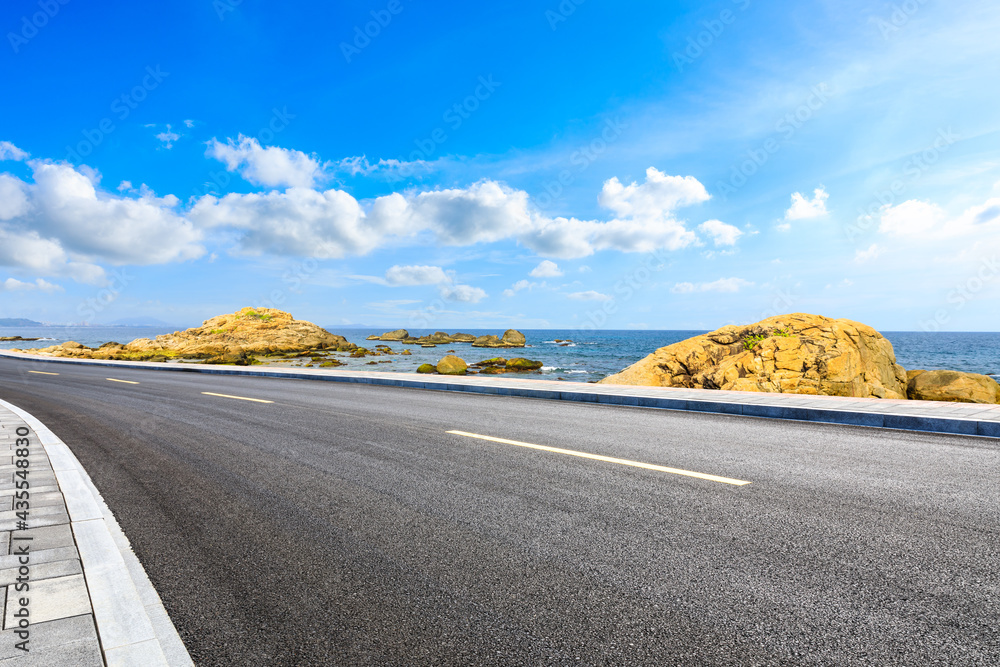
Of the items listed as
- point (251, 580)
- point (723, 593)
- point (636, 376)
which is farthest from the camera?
point (636, 376)

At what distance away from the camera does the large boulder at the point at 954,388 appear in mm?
16016

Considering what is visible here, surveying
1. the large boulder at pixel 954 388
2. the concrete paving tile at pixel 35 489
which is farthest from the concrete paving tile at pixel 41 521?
the large boulder at pixel 954 388

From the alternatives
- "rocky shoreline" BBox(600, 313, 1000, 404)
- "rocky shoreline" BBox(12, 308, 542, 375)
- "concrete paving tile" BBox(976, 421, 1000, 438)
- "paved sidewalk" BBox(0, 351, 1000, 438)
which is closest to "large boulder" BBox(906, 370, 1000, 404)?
"rocky shoreline" BBox(600, 313, 1000, 404)

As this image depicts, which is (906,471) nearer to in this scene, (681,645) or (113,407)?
(681,645)

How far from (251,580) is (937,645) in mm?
3532

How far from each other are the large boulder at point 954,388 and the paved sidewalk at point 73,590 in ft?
68.0

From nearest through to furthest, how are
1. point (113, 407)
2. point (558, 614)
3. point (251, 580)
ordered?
point (558, 614)
point (251, 580)
point (113, 407)

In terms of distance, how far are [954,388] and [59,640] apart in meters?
21.6

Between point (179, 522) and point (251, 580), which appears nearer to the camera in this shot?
point (251, 580)

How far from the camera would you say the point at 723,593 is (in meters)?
2.72

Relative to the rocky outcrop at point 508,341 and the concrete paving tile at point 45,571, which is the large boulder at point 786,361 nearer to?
the concrete paving tile at point 45,571

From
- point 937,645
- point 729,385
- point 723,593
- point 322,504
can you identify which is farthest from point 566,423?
point 729,385

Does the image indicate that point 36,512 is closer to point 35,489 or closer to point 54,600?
point 35,489

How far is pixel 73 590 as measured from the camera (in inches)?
112
